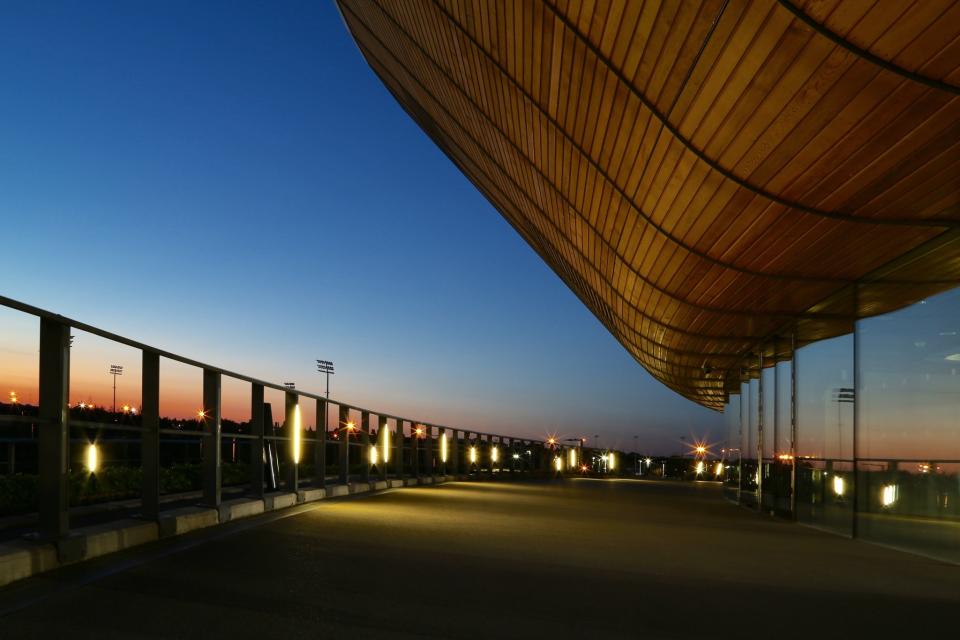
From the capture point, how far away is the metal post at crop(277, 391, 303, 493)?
12.4 metres

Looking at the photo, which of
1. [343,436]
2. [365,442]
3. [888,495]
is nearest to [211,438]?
[343,436]

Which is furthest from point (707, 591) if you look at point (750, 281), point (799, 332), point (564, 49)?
point (799, 332)

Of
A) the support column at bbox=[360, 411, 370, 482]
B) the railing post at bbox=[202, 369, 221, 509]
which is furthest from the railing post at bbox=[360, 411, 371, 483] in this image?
the railing post at bbox=[202, 369, 221, 509]

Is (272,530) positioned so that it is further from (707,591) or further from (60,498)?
(707,591)

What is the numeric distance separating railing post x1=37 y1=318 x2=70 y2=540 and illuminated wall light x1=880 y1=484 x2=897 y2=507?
1129cm

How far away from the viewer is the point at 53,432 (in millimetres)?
6027

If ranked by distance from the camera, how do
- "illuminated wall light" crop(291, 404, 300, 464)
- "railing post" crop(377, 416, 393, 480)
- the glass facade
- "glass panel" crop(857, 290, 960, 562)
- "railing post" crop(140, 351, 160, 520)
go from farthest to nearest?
"railing post" crop(377, 416, 393, 480) → "illuminated wall light" crop(291, 404, 300, 464) → the glass facade → "glass panel" crop(857, 290, 960, 562) → "railing post" crop(140, 351, 160, 520)

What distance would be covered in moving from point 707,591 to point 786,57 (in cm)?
416

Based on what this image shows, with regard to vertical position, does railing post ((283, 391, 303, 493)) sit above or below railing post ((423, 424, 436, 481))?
above

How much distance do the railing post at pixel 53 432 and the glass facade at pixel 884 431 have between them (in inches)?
387

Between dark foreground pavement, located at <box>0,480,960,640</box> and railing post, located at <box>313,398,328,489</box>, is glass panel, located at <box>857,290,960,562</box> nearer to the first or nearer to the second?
dark foreground pavement, located at <box>0,480,960,640</box>

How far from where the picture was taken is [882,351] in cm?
1302

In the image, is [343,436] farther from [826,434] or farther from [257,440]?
[826,434]

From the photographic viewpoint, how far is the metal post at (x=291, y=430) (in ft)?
40.7
